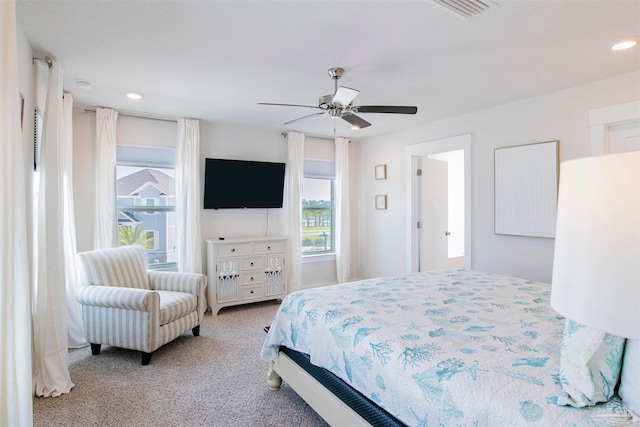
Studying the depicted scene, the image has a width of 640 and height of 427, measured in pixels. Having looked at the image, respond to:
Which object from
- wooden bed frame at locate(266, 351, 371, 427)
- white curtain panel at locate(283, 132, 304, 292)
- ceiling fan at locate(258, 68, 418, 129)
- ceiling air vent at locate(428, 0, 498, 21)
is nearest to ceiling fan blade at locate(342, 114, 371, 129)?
ceiling fan at locate(258, 68, 418, 129)

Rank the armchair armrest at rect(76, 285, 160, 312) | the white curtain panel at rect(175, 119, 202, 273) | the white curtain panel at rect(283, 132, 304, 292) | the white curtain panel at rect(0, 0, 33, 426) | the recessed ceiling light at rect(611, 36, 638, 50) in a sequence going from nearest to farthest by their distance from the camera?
the white curtain panel at rect(0, 0, 33, 426)
the recessed ceiling light at rect(611, 36, 638, 50)
the armchair armrest at rect(76, 285, 160, 312)
the white curtain panel at rect(175, 119, 202, 273)
the white curtain panel at rect(283, 132, 304, 292)

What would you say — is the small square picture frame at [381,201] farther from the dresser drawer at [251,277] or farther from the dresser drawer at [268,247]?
the dresser drawer at [251,277]

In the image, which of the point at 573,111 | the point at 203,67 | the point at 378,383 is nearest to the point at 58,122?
the point at 203,67

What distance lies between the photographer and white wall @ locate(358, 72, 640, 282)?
3141 millimetres

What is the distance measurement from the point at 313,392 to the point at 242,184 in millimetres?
3164

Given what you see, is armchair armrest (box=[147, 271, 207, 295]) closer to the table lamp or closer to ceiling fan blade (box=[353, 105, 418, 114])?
ceiling fan blade (box=[353, 105, 418, 114])

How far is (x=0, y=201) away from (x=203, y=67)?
188 centimetres

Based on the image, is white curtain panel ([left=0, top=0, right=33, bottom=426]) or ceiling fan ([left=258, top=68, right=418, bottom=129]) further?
ceiling fan ([left=258, top=68, right=418, bottom=129])

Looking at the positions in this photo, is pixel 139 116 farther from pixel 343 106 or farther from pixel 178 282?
pixel 343 106

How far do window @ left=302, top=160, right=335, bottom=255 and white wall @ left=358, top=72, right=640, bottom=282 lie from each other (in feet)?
2.01

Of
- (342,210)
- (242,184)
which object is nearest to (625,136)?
(342,210)

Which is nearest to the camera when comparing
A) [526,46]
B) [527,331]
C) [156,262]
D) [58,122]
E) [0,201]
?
[0,201]

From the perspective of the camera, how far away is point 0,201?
4.14 ft

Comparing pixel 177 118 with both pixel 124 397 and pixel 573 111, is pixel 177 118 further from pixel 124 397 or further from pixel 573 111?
pixel 573 111
